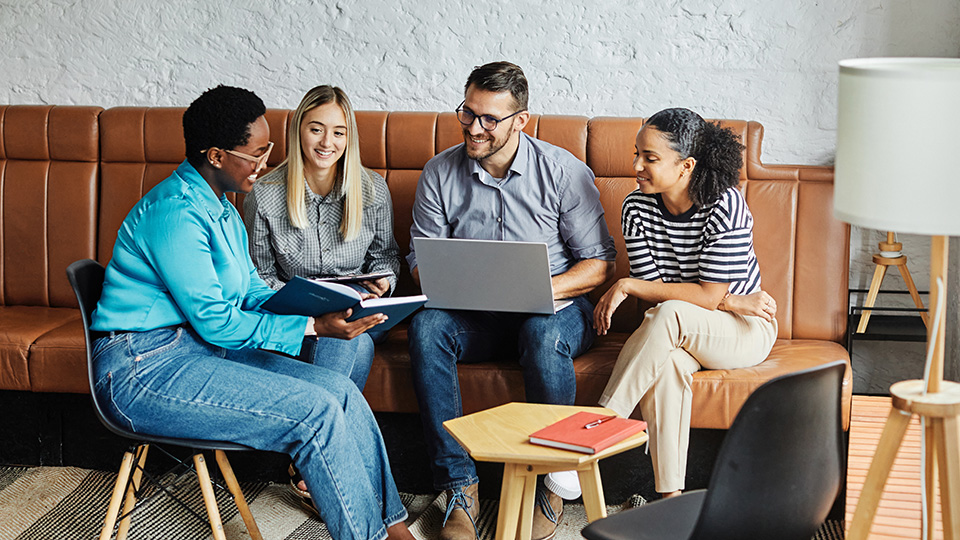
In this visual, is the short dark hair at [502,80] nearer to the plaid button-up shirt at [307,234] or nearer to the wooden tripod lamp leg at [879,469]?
the plaid button-up shirt at [307,234]

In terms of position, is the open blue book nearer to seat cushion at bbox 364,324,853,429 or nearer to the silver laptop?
the silver laptop

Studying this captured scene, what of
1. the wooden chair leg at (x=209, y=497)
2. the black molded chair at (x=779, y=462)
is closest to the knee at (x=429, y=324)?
the wooden chair leg at (x=209, y=497)

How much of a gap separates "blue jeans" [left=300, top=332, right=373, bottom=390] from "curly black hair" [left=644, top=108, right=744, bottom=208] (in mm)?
1022

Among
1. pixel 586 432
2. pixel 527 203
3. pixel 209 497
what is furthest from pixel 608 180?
pixel 209 497

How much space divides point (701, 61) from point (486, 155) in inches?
37.3

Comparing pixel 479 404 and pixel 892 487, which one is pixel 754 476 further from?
pixel 479 404

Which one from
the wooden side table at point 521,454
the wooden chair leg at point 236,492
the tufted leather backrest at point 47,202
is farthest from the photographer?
the tufted leather backrest at point 47,202

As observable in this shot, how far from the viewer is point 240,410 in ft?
7.29

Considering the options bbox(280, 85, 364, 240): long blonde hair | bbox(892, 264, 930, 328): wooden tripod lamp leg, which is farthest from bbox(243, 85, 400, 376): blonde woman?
bbox(892, 264, 930, 328): wooden tripod lamp leg

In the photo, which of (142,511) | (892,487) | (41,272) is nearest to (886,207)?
(892,487)

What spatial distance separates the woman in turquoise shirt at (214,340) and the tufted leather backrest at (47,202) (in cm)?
128

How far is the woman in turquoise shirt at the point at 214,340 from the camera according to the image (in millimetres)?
2225

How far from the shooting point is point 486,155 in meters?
2.86

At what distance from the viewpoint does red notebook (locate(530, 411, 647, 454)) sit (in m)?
1.95
